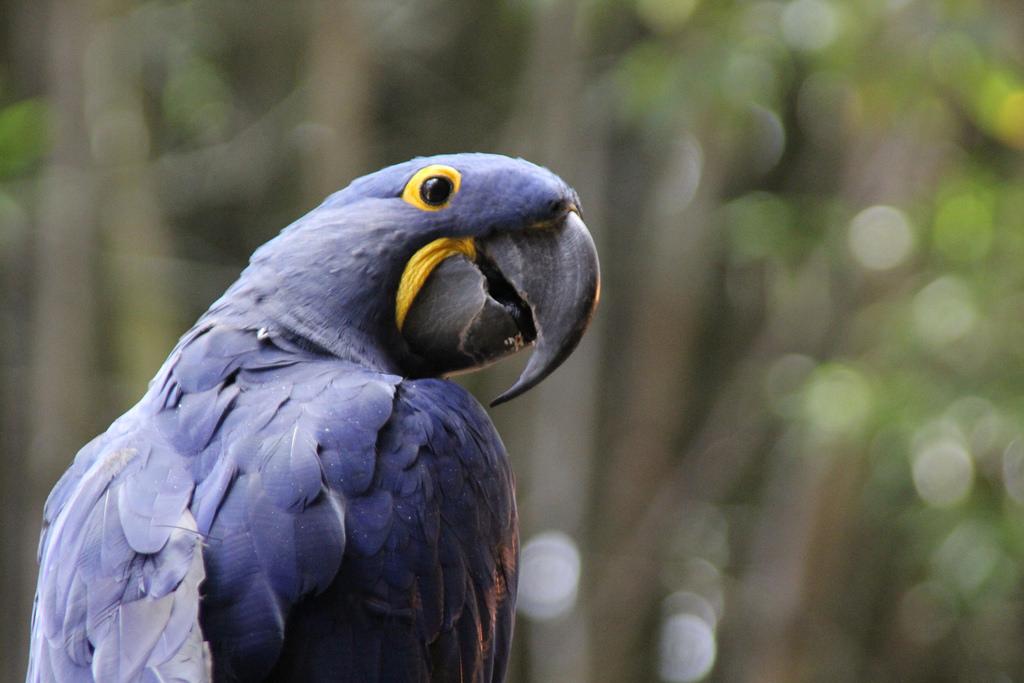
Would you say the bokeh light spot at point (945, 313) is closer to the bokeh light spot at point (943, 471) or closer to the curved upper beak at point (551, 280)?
the bokeh light spot at point (943, 471)

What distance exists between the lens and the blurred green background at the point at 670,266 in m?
3.91

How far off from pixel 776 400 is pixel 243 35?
3029 mm

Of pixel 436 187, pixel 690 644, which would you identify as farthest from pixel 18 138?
pixel 690 644

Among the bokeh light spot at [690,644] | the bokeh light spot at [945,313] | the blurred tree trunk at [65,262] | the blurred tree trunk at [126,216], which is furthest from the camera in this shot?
the bokeh light spot at [690,644]

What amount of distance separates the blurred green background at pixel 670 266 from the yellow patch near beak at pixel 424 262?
195cm

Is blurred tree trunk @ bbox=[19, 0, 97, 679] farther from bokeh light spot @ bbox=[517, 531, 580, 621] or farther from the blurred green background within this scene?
bokeh light spot @ bbox=[517, 531, 580, 621]

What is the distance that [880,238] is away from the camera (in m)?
4.33

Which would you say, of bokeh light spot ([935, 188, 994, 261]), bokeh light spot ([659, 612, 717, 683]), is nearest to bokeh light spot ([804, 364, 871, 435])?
bokeh light spot ([935, 188, 994, 261])

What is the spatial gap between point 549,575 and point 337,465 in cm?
317

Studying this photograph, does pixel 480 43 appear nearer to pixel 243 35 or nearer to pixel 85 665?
pixel 243 35

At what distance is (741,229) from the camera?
450 cm

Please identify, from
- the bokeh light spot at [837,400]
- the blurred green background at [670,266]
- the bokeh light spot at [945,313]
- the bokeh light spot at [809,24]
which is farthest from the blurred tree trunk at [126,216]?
the bokeh light spot at [945,313]

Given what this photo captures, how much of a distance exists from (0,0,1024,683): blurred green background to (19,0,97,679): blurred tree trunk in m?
0.01

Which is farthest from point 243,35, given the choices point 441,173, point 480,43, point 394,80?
point 441,173
